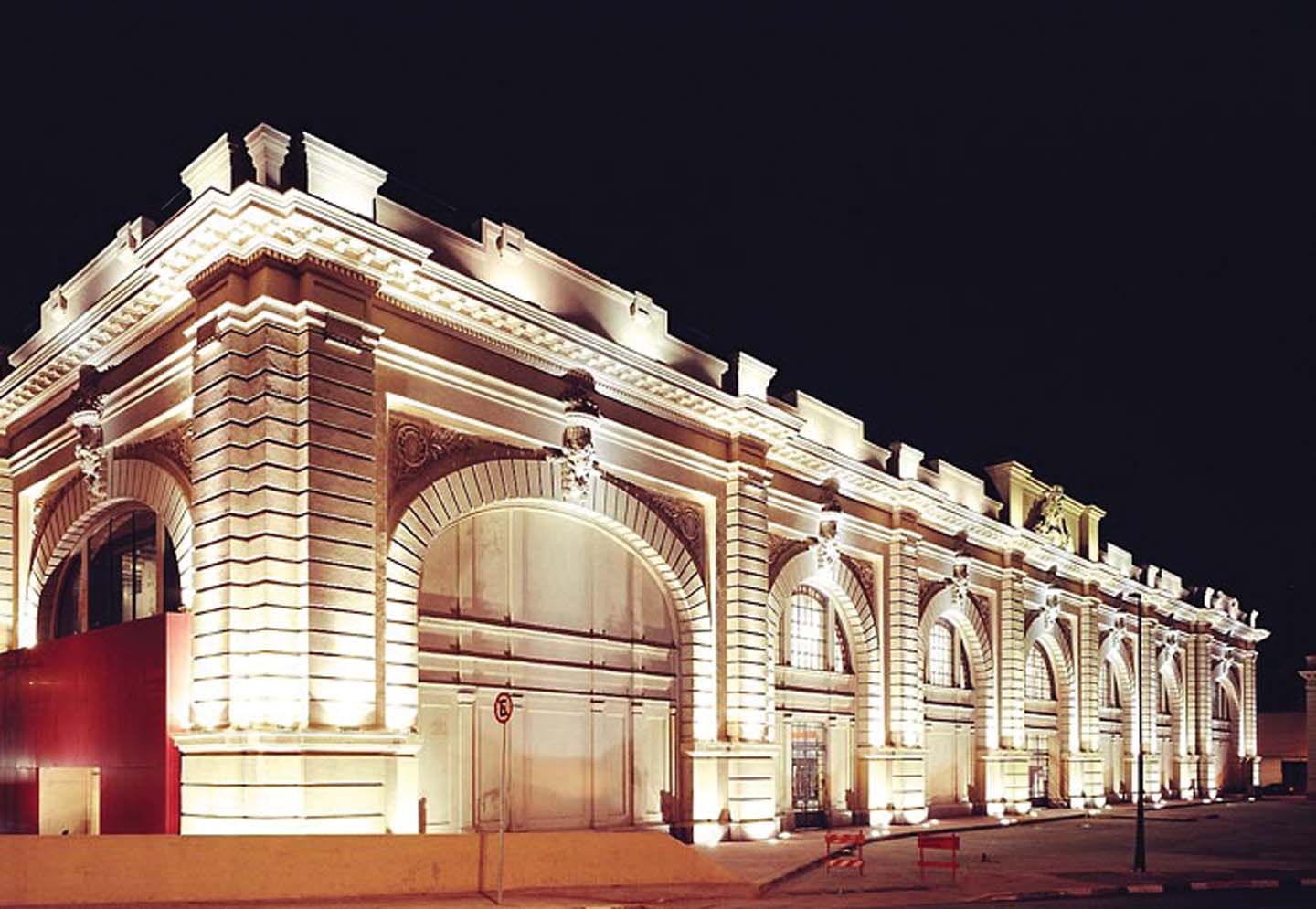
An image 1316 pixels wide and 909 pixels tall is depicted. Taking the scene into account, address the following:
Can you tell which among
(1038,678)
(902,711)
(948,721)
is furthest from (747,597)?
(1038,678)

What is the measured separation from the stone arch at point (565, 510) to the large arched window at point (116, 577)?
14.3 feet

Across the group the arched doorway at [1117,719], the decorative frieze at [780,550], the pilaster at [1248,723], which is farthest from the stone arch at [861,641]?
the pilaster at [1248,723]

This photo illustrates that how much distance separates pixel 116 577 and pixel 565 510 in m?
9.74

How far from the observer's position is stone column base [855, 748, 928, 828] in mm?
38562

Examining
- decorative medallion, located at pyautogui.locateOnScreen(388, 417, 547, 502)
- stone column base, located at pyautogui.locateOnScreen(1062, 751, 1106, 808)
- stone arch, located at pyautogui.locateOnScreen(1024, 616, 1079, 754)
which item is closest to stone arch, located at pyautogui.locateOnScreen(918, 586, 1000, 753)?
stone arch, located at pyautogui.locateOnScreen(1024, 616, 1079, 754)

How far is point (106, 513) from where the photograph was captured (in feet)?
90.7

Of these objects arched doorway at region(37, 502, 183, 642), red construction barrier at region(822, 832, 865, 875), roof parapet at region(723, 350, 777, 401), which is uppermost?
roof parapet at region(723, 350, 777, 401)

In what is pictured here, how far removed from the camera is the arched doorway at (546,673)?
25188 mm

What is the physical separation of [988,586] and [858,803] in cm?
1261

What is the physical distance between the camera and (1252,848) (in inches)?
1358

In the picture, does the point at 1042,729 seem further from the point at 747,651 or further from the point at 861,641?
the point at 747,651

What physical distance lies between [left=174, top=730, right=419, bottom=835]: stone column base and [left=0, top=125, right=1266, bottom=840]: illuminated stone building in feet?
0.20

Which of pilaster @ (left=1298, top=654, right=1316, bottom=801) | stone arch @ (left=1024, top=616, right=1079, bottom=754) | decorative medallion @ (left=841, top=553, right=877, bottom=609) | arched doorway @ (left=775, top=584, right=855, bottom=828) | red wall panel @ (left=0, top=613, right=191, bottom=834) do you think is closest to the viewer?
red wall panel @ (left=0, top=613, right=191, bottom=834)

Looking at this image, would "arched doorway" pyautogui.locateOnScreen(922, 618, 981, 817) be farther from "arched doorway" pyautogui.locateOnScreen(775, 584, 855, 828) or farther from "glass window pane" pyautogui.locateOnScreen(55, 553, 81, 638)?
"glass window pane" pyautogui.locateOnScreen(55, 553, 81, 638)
